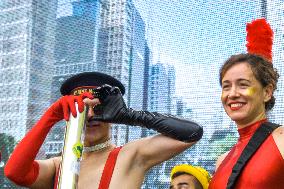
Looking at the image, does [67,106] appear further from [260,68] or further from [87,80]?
[260,68]

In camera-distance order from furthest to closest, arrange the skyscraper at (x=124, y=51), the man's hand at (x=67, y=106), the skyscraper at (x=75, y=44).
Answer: the skyscraper at (x=75, y=44) → the skyscraper at (x=124, y=51) → the man's hand at (x=67, y=106)

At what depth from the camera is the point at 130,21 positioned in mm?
4309

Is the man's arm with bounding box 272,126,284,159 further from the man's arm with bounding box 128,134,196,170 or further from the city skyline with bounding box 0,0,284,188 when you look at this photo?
the city skyline with bounding box 0,0,284,188

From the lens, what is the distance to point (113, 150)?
7.23ft

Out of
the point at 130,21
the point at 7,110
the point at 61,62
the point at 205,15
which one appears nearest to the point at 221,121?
the point at 205,15

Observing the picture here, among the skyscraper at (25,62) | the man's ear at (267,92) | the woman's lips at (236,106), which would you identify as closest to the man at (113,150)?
the woman's lips at (236,106)

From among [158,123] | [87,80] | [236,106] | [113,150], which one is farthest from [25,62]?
[236,106]

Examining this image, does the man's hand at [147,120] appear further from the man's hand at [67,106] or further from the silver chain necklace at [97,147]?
the silver chain necklace at [97,147]

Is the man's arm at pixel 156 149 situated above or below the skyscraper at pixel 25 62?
below

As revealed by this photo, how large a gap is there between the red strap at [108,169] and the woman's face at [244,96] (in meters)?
0.50

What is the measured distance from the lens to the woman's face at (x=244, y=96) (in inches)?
77.0

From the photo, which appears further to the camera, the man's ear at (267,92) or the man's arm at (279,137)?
the man's ear at (267,92)

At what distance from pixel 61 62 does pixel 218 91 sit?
1457 millimetres

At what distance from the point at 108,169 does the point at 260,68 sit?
0.70 metres
